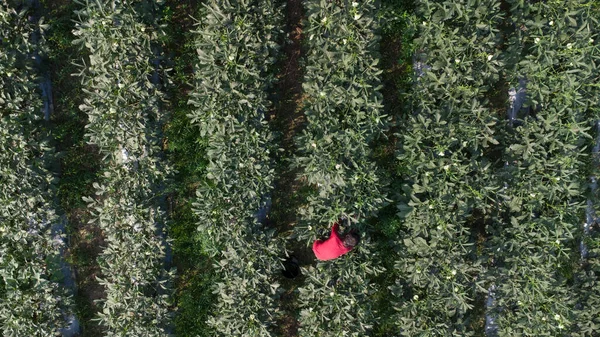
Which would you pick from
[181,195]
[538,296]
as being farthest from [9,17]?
[538,296]

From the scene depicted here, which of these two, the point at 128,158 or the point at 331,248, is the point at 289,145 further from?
the point at 128,158

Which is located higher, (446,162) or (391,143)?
(391,143)

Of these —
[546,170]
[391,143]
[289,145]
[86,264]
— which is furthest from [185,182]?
[546,170]

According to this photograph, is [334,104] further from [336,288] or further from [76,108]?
[76,108]

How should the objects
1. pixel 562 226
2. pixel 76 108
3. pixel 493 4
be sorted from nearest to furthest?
pixel 493 4, pixel 562 226, pixel 76 108

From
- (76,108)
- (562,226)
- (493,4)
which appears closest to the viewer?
(493,4)
